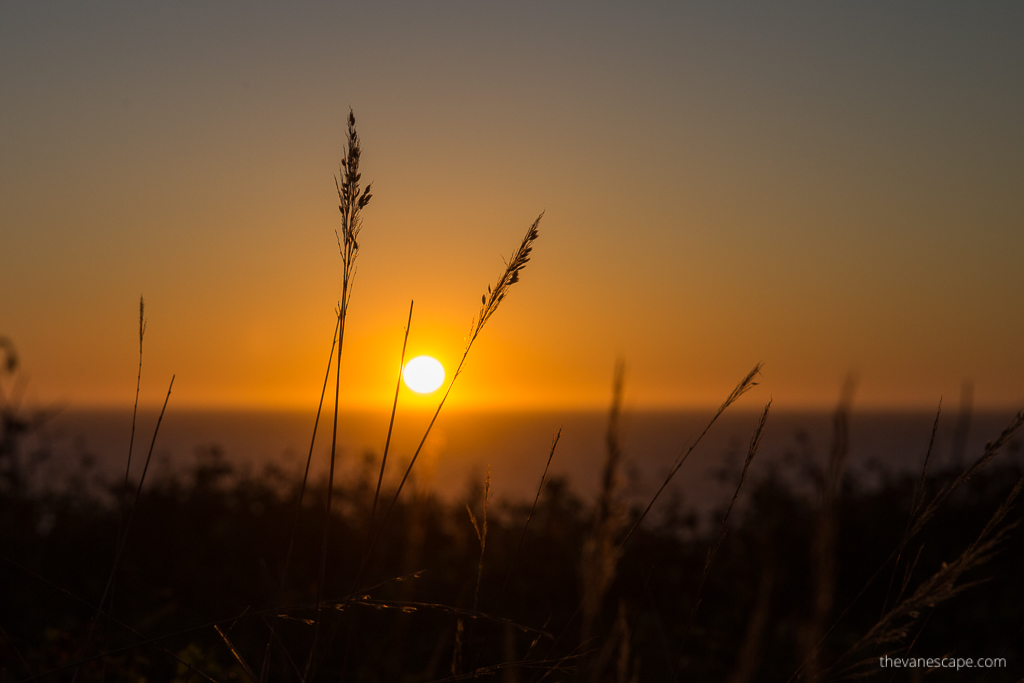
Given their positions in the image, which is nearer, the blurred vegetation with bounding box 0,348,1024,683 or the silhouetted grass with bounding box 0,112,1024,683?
the silhouetted grass with bounding box 0,112,1024,683

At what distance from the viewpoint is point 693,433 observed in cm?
154

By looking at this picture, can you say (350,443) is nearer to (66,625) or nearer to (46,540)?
(46,540)

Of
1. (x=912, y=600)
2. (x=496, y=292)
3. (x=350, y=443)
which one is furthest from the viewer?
(x=350, y=443)

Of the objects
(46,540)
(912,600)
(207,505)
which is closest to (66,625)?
(46,540)

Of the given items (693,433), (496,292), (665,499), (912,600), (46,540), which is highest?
(496,292)

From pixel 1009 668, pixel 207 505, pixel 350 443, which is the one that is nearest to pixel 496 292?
pixel 1009 668

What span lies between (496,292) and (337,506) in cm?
494

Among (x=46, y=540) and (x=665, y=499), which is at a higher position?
(x=665, y=499)

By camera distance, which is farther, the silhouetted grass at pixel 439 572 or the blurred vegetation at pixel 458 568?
the blurred vegetation at pixel 458 568

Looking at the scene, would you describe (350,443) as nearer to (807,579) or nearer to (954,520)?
(807,579)

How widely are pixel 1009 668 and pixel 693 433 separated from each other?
2997mm

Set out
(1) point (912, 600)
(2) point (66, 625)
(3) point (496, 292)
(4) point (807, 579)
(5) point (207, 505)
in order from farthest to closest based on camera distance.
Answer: (5) point (207, 505) → (4) point (807, 579) → (2) point (66, 625) → (3) point (496, 292) → (1) point (912, 600)

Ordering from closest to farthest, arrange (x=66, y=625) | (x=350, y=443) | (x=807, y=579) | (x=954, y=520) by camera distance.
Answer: (x=66, y=625) → (x=807, y=579) → (x=954, y=520) → (x=350, y=443)

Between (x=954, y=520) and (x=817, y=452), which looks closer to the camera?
(x=954, y=520)
